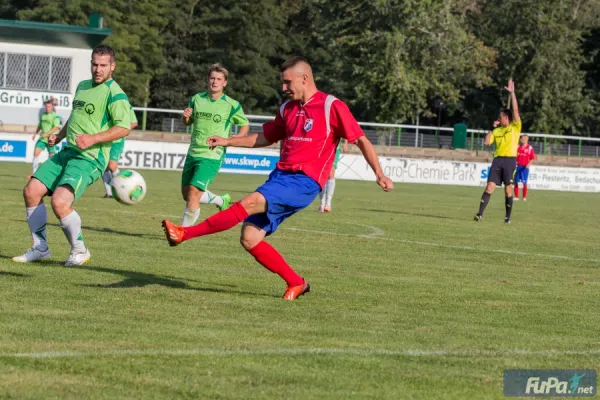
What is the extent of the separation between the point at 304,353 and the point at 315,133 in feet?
8.61

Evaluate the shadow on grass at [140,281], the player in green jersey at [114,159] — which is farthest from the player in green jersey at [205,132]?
the shadow on grass at [140,281]

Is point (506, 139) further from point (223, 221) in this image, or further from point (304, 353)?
point (304, 353)

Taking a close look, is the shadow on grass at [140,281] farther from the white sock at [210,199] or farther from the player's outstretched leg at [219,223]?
the white sock at [210,199]

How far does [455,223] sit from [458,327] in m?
12.8

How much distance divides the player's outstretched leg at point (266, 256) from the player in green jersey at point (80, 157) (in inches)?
74.3

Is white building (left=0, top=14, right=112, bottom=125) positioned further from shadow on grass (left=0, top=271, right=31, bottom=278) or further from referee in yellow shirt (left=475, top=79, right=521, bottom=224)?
shadow on grass (left=0, top=271, right=31, bottom=278)

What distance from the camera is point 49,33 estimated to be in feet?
157

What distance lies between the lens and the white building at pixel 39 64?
47.2 m

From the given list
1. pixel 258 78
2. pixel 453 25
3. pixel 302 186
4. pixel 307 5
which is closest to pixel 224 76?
pixel 302 186

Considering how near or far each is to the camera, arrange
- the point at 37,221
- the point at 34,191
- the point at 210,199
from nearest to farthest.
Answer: the point at 34,191, the point at 37,221, the point at 210,199

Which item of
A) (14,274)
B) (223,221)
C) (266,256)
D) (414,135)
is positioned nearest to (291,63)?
(223,221)

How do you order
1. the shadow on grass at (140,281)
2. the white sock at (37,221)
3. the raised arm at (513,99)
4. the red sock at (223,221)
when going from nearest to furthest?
the red sock at (223,221)
the shadow on grass at (140,281)
the white sock at (37,221)
the raised arm at (513,99)

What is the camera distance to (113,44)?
213 ft

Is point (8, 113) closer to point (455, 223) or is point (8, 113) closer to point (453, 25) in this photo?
point (453, 25)
